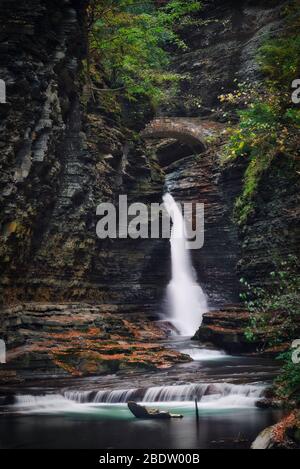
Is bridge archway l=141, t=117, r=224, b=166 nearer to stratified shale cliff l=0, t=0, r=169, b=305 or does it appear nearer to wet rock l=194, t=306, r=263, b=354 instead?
stratified shale cliff l=0, t=0, r=169, b=305

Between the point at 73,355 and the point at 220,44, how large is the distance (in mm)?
28500

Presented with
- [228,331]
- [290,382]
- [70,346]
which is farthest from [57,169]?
[290,382]

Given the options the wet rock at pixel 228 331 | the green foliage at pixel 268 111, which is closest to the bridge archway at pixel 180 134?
the green foliage at pixel 268 111

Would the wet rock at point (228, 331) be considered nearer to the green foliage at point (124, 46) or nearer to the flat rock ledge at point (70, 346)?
the flat rock ledge at point (70, 346)

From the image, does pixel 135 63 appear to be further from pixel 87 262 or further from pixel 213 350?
pixel 213 350

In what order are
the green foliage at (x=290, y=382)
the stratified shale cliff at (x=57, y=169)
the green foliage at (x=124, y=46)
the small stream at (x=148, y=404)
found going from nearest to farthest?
1. the small stream at (x=148, y=404)
2. the green foliage at (x=290, y=382)
3. the stratified shale cliff at (x=57, y=169)
4. the green foliage at (x=124, y=46)

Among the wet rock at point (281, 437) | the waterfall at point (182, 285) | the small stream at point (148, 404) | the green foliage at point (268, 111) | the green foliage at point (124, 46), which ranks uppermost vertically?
the green foliage at point (124, 46)

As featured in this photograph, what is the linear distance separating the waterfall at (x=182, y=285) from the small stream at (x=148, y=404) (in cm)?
950

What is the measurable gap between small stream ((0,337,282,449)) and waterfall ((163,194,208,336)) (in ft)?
31.2

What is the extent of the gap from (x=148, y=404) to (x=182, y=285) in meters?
15.4

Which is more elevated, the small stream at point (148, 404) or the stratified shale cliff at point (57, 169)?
the stratified shale cliff at point (57, 169)

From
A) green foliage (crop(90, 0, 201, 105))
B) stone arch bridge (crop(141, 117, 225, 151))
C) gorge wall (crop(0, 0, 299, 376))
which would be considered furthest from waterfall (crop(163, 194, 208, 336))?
green foliage (crop(90, 0, 201, 105))

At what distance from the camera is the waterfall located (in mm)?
27891

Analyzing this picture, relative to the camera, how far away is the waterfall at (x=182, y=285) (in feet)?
91.5
